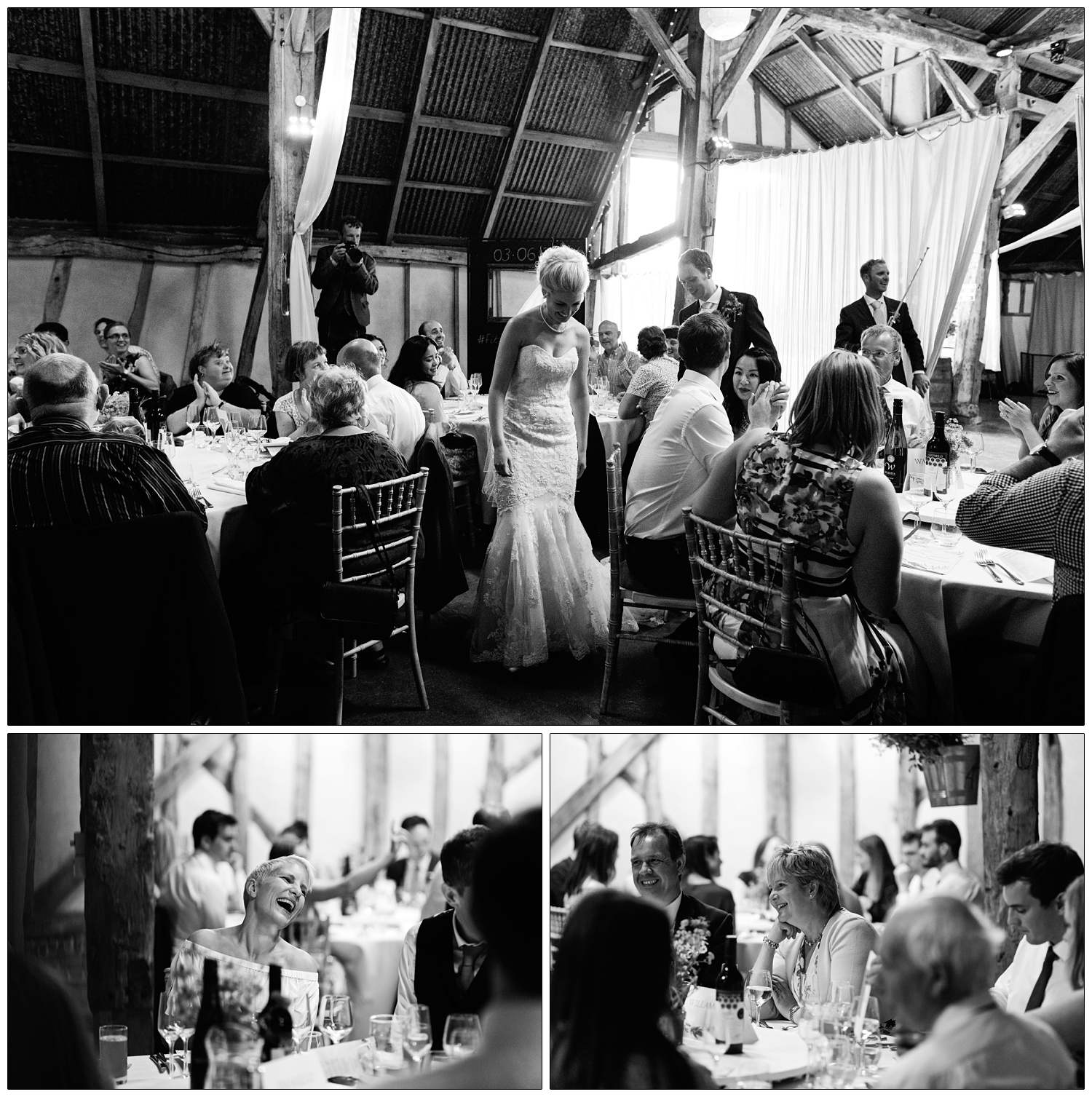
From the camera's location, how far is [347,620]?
2746 millimetres

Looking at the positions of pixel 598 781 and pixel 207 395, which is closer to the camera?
pixel 598 781

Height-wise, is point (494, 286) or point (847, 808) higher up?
point (494, 286)

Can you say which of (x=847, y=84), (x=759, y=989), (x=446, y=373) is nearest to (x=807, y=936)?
(x=759, y=989)

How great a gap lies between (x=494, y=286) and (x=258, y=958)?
315 inches

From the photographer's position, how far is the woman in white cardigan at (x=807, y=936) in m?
1.95

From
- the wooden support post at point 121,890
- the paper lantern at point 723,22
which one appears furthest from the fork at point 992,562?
the paper lantern at point 723,22

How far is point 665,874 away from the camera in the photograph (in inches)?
75.9

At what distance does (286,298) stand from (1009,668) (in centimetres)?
454

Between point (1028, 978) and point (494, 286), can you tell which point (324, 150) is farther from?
point (1028, 978)

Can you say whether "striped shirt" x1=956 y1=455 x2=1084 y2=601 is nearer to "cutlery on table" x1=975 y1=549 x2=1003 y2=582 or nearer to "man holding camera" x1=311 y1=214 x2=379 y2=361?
"cutlery on table" x1=975 y1=549 x2=1003 y2=582

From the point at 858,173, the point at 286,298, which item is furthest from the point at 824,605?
the point at 858,173

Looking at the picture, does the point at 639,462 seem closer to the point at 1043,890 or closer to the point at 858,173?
the point at 1043,890

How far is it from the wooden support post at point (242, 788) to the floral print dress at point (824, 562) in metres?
1.14

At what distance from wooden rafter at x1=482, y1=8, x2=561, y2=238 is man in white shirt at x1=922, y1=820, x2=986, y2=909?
7.36 meters
